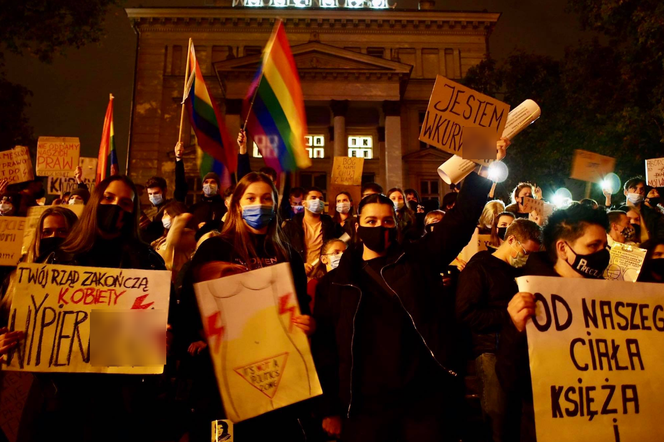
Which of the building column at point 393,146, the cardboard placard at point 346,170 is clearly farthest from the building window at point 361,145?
the cardboard placard at point 346,170

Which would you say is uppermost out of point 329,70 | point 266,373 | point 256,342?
point 329,70

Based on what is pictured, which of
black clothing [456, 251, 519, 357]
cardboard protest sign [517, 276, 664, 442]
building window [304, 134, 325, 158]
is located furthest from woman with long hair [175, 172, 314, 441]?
building window [304, 134, 325, 158]

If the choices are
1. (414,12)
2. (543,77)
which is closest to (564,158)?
(543,77)

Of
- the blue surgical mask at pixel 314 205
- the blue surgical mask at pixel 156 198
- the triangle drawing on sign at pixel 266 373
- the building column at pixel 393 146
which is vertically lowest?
the triangle drawing on sign at pixel 266 373

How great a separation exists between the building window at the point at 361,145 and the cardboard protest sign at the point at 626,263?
26.9 metres

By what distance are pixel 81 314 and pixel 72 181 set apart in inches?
371

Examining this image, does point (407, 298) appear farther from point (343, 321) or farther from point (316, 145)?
point (316, 145)

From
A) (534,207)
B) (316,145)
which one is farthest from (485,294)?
(316,145)

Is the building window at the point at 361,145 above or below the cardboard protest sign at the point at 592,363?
above

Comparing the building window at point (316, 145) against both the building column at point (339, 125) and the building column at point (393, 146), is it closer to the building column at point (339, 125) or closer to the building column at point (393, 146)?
the building column at point (339, 125)

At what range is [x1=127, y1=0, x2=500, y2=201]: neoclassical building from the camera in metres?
29.8

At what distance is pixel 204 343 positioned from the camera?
289cm

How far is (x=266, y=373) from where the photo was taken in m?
2.74

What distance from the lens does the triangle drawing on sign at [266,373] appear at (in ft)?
8.88
